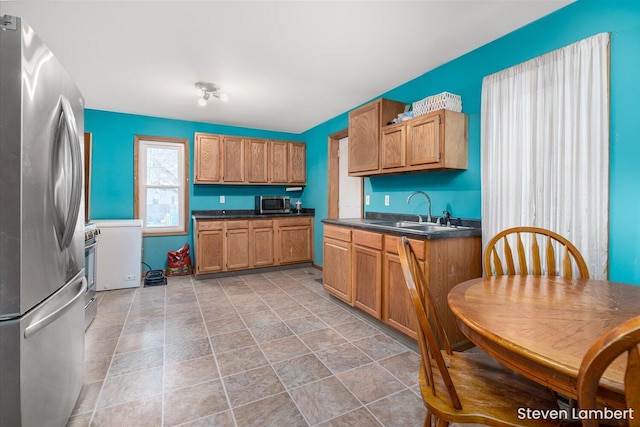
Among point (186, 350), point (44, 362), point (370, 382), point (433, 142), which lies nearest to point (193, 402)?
point (186, 350)

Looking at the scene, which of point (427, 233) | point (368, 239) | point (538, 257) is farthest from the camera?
point (368, 239)

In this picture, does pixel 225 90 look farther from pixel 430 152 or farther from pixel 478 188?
pixel 478 188

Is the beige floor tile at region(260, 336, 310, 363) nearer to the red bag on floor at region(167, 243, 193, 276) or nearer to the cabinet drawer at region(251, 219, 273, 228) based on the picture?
the cabinet drawer at region(251, 219, 273, 228)

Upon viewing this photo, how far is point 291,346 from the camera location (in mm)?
2314

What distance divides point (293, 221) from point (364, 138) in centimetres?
211

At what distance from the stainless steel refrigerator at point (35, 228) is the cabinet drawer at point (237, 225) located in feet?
9.58

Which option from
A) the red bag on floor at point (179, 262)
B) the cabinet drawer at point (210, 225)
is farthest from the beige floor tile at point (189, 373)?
the red bag on floor at point (179, 262)

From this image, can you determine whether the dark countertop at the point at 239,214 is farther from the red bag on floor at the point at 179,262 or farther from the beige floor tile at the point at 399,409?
the beige floor tile at the point at 399,409

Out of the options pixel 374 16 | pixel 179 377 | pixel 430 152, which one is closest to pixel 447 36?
pixel 374 16

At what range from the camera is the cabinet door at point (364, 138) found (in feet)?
10.1

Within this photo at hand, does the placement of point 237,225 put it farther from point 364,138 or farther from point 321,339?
point 321,339

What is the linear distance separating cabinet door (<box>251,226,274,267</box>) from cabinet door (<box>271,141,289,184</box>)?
895 millimetres

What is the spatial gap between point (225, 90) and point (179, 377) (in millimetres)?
2924

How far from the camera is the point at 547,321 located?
918 millimetres
